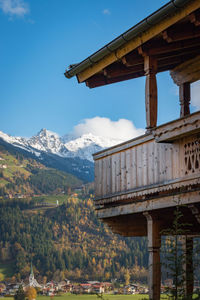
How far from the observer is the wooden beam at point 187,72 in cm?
1430

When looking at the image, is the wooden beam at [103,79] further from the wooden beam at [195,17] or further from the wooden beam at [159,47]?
the wooden beam at [195,17]

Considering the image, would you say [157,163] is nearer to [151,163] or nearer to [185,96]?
[151,163]

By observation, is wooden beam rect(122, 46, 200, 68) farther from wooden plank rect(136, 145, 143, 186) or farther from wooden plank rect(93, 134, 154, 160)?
wooden plank rect(136, 145, 143, 186)

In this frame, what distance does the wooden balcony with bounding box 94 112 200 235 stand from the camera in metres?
10.1

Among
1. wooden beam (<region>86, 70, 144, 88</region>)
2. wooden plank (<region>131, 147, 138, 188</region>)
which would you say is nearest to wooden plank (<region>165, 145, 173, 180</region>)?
wooden plank (<region>131, 147, 138, 188</region>)

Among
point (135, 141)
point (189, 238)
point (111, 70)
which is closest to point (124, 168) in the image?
point (135, 141)

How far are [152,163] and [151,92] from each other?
2.01 metres

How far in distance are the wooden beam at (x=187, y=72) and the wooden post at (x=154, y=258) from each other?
4.59 meters

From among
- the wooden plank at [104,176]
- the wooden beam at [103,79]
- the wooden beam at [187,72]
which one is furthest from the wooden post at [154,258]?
the wooden beam at [103,79]

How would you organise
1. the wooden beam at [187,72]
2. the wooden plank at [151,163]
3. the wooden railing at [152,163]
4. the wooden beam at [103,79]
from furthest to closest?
the wooden beam at [103,79]
the wooden beam at [187,72]
the wooden plank at [151,163]
the wooden railing at [152,163]

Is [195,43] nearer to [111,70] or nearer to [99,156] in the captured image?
[111,70]

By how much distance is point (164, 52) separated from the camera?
1277 cm

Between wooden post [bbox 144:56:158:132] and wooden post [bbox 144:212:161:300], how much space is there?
91.1 inches

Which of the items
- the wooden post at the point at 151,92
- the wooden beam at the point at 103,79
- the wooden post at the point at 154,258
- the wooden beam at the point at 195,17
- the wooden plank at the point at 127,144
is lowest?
the wooden post at the point at 154,258
